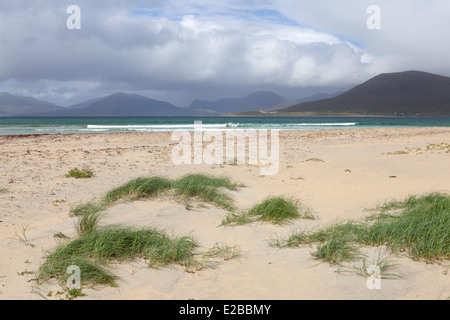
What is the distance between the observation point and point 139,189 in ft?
23.2

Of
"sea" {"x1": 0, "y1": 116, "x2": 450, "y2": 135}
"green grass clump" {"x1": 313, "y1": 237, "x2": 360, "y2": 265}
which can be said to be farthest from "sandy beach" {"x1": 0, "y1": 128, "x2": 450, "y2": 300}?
"sea" {"x1": 0, "y1": 116, "x2": 450, "y2": 135}

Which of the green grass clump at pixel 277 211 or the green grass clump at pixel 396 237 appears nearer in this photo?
the green grass clump at pixel 396 237

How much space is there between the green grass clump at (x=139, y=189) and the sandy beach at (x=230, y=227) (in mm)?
296

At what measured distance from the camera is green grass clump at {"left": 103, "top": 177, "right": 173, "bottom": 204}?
23.0 feet

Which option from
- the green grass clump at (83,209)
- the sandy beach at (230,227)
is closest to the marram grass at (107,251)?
the sandy beach at (230,227)

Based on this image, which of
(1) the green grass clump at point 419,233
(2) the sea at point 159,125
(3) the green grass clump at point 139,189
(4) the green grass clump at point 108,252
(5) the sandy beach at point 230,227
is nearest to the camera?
(5) the sandy beach at point 230,227

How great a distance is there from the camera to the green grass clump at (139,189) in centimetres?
702

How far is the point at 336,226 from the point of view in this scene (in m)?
5.30

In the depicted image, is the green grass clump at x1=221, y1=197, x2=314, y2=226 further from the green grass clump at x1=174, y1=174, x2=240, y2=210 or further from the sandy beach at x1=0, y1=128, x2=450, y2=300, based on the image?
the green grass clump at x1=174, y1=174, x2=240, y2=210

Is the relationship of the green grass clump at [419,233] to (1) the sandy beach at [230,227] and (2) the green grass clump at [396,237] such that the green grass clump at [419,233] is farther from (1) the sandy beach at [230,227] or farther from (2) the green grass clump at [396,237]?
(1) the sandy beach at [230,227]

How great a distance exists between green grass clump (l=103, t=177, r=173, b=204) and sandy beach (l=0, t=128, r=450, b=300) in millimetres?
296

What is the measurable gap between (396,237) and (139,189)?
15.0ft
